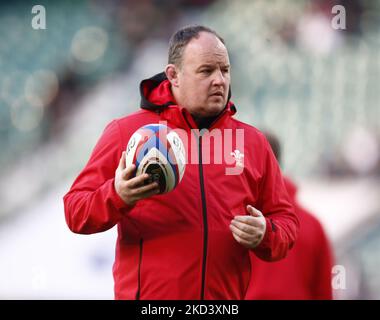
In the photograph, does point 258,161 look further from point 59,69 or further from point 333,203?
point 59,69

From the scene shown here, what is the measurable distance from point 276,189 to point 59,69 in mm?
2760

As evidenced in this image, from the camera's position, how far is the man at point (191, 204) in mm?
2609

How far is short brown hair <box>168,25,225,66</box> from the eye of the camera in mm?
2879

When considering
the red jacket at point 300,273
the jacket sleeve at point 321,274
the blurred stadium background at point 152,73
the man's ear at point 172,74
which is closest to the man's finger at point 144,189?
the man's ear at point 172,74

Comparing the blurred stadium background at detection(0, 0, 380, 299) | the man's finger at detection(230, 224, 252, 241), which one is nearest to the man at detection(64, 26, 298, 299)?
the man's finger at detection(230, 224, 252, 241)

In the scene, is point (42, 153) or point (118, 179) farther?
point (42, 153)

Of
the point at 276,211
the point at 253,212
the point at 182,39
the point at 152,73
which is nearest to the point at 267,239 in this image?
the point at 253,212

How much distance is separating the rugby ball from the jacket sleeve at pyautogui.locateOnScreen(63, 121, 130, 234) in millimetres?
132

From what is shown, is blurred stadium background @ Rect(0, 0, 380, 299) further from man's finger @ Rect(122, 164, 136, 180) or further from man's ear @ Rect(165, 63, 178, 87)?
man's finger @ Rect(122, 164, 136, 180)

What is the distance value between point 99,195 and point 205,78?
580 mm

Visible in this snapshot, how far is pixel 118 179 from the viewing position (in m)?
2.47

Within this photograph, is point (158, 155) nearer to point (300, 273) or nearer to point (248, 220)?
point (248, 220)

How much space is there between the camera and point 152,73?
5.26 metres
